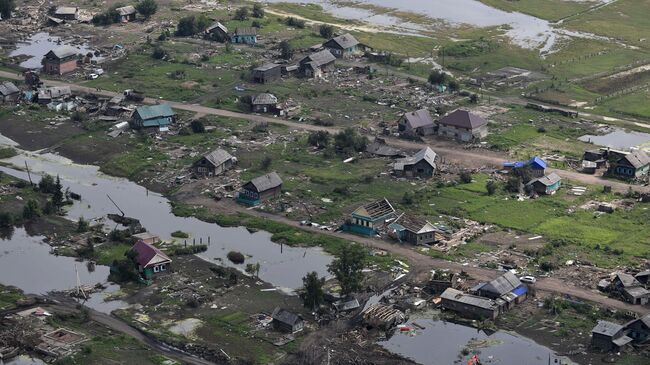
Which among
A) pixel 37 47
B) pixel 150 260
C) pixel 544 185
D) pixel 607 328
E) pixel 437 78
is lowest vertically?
pixel 37 47

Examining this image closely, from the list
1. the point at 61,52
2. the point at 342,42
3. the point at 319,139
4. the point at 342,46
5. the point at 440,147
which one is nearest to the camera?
the point at 319,139

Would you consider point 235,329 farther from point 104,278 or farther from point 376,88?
point 376,88

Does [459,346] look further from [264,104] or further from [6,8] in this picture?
[6,8]

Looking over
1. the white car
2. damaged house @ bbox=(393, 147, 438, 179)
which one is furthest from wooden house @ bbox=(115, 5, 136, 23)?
the white car

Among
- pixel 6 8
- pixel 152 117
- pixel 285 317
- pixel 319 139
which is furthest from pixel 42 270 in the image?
pixel 6 8

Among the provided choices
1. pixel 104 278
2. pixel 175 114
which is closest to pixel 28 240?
pixel 104 278

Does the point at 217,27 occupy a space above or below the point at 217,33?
above

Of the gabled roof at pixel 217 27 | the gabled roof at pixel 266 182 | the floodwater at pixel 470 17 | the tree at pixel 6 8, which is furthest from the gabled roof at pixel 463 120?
the tree at pixel 6 8

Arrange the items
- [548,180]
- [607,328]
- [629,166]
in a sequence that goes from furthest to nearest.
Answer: [629,166] → [548,180] → [607,328]
